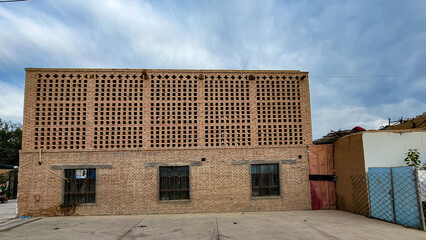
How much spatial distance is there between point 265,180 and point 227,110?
4.06 meters

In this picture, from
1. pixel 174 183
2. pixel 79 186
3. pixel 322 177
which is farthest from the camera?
pixel 322 177

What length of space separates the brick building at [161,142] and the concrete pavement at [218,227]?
1.02 m

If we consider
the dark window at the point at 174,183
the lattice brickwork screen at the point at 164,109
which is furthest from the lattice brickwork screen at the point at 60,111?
the dark window at the point at 174,183

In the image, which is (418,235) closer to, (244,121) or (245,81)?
(244,121)

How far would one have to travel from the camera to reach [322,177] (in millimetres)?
13453

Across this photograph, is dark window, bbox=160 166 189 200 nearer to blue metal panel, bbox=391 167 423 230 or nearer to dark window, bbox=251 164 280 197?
dark window, bbox=251 164 280 197

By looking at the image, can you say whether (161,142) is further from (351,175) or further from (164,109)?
(351,175)

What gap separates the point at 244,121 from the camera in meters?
13.8

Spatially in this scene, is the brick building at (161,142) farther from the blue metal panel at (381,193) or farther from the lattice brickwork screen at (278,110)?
the blue metal panel at (381,193)

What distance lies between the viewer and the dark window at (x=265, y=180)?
43.4 ft

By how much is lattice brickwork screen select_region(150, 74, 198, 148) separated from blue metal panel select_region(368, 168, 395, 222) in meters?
7.93

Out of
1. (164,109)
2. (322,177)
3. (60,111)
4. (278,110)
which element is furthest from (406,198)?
(60,111)

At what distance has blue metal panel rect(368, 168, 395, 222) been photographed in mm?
9922

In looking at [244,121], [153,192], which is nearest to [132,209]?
[153,192]
